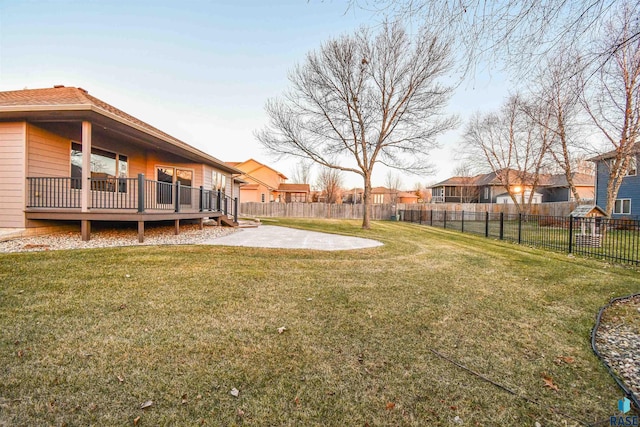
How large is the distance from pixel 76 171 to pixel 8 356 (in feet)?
30.4

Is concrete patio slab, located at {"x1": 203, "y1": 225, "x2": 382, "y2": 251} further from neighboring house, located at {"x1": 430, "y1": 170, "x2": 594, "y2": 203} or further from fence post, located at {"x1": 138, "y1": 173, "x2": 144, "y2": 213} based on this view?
neighboring house, located at {"x1": 430, "y1": 170, "x2": 594, "y2": 203}

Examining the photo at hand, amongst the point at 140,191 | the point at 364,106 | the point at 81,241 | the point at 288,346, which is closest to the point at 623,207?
the point at 364,106

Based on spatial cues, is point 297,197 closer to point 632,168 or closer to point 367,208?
point 367,208

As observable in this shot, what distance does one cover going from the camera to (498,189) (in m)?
40.2

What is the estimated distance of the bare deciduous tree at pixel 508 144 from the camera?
78.9 feet

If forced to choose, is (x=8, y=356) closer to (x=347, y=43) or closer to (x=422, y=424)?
(x=422, y=424)

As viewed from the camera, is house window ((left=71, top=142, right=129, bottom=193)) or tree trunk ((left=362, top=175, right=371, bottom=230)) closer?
house window ((left=71, top=142, right=129, bottom=193))

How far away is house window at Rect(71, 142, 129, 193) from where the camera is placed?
9.31 m

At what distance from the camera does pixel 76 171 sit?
30.8 feet

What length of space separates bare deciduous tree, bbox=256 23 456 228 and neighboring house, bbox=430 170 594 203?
22190 mm

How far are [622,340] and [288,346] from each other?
11.8 feet

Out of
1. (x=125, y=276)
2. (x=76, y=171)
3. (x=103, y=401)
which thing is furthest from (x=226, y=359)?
(x=76, y=171)

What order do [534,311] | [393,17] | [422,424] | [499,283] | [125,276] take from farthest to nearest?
[499,283]
[125,276]
[534,311]
[393,17]
[422,424]

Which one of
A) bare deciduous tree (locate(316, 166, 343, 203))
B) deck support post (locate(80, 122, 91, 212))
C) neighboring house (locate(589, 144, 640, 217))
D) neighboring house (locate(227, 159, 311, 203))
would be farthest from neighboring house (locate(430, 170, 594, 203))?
deck support post (locate(80, 122, 91, 212))
